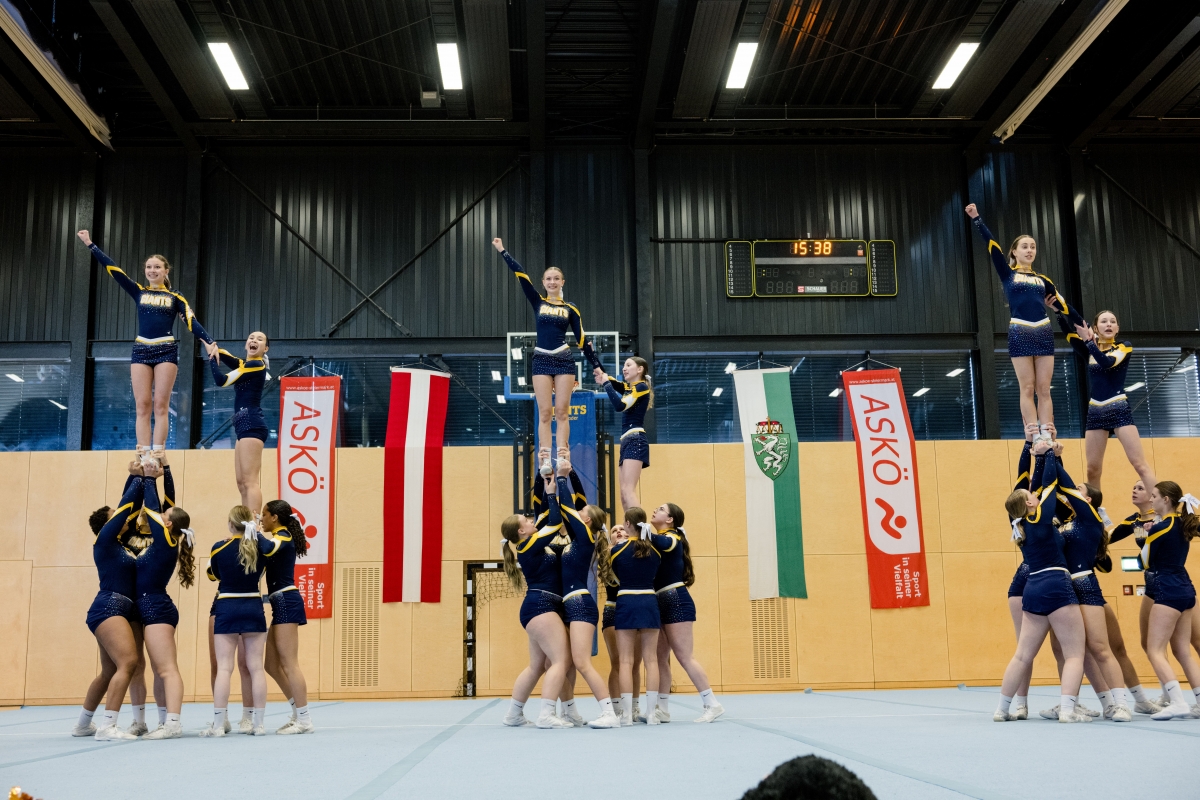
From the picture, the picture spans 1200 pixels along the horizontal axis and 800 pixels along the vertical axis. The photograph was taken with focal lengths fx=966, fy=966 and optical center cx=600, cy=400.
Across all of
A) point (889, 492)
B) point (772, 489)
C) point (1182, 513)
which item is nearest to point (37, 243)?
point (772, 489)

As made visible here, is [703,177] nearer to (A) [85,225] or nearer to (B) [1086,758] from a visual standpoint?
(A) [85,225]

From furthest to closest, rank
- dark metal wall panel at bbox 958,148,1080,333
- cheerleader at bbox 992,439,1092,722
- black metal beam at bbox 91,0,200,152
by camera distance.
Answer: dark metal wall panel at bbox 958,148,1080,333 < black metal beam at bbox 91,0,200,152 < cheerleader at bbox 992,439,1092,722

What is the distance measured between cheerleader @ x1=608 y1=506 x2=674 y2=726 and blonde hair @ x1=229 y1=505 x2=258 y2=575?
2994mm

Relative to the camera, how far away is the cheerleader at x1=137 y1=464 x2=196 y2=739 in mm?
8039

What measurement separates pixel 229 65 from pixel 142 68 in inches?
49.3

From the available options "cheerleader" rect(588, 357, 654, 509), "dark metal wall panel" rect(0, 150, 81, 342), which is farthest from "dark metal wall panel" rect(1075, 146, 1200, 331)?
"dark metal wall panel" rect(0, 150, 81, 342)

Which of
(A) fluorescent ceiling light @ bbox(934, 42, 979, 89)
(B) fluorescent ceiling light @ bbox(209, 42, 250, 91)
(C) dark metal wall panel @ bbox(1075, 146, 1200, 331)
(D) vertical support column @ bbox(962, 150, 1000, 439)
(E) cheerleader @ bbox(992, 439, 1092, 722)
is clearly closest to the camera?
(E) cheerleader @ bbox(992, 439, 1092, 722)

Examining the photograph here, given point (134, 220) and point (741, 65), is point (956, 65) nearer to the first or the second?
point (741, 65)

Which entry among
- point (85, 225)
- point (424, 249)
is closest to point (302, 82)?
point (424, 249)

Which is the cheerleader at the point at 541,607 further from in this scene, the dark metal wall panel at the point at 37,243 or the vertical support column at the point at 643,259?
the dark metal wall panel at the point at 37,243

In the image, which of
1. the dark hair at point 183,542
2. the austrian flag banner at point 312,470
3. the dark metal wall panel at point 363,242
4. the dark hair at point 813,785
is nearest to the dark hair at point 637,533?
the dark hair at point 183,542

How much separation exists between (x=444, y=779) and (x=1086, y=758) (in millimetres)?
3464

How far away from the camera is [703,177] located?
Answer: 57.0 feet

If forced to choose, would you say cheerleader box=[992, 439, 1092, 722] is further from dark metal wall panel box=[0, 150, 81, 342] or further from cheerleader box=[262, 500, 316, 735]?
dark metal wall panel box=[0, 150, 81, 342]
